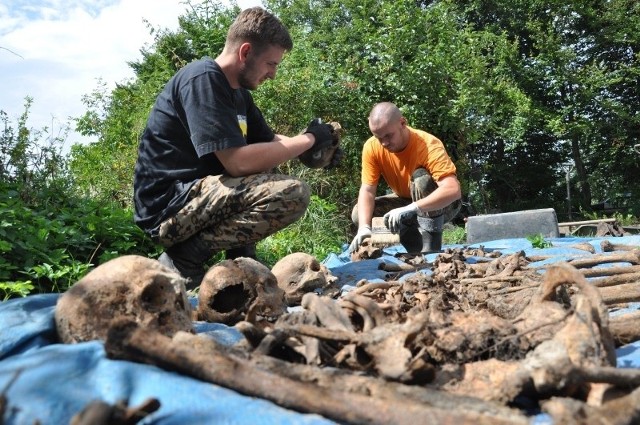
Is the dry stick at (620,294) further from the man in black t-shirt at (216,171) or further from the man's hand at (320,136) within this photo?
the man's hand at (320,136)

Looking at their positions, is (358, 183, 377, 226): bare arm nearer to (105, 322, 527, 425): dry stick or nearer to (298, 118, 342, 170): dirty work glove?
(298, 118, 342, 170): dirty work glove

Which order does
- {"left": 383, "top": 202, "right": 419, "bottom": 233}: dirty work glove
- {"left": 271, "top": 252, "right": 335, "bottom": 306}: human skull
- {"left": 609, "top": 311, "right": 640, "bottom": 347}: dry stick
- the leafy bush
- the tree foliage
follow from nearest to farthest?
1. {"left": 609, "top": 311, "right": 640, "bottom": 347}: dry stick
2. {"left": 271, "top": 252, "right": 335, "bottom": 306}: human skull
3. {"left": 383, "top": 202, "right": 419, "bottom": 233}: dirty work glove
4. the leafy bush
5. the tree foliage

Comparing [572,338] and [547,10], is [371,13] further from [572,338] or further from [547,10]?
[572,338]

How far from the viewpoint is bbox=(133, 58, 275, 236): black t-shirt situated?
3.98 metres

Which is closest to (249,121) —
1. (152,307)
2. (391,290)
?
(391,290)

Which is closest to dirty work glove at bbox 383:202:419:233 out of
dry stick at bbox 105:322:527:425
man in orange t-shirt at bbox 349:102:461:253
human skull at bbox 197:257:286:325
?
man in orange t-shirt at bbox 349:102:461:253

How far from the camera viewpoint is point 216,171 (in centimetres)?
447

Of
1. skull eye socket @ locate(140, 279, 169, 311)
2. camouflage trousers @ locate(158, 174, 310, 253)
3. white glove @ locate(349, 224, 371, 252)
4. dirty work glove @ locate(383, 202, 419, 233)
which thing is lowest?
white glove @ locate(349, 224, 371, 252)

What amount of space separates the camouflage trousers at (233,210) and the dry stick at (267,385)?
7.92ft

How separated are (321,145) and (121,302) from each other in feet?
9.10

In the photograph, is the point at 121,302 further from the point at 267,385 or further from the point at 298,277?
→ the point at 298,277

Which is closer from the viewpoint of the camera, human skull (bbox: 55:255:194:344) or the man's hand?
human skull (bbox: 55:255:194:344)

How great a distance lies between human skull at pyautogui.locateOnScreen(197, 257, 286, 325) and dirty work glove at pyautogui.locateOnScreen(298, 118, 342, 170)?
1.78 m

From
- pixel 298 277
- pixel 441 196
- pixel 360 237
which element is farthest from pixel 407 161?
pixel 298 277
